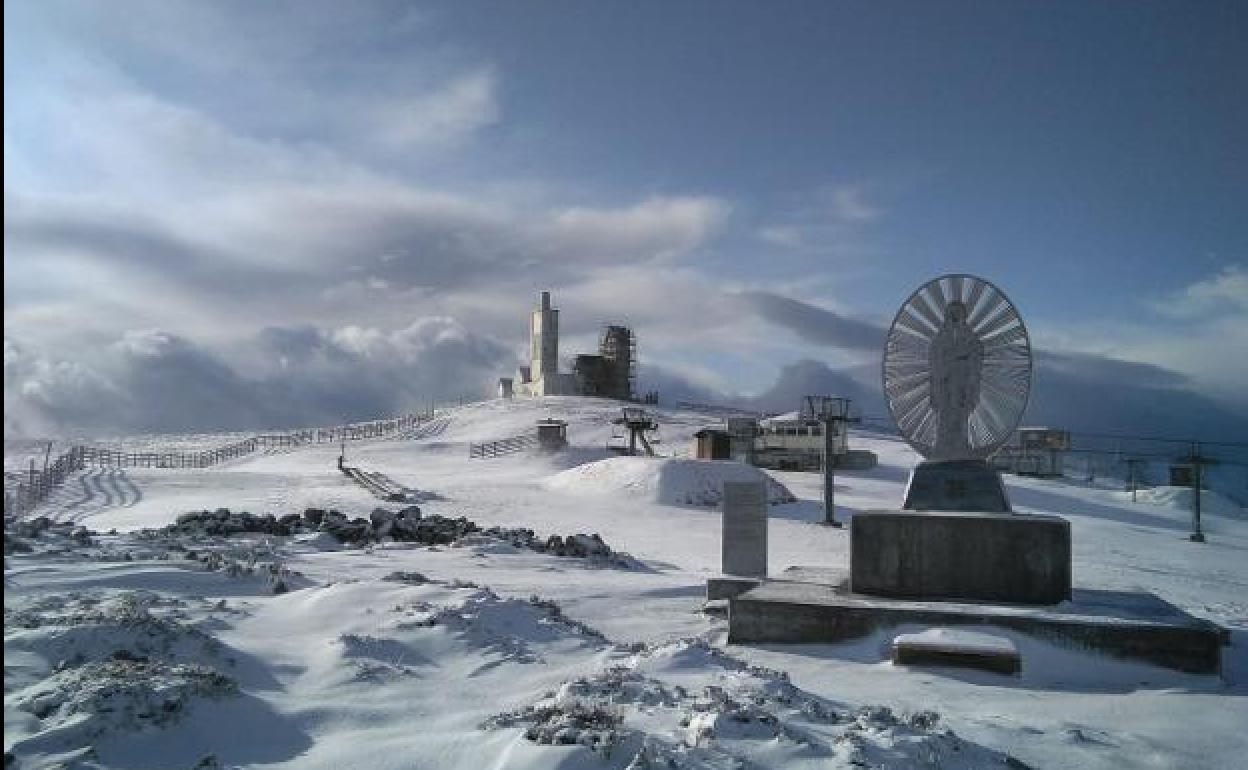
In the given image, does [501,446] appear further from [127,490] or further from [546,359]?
[546,359]

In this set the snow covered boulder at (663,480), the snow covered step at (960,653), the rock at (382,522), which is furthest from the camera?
the snow covered boulder at (663,480)

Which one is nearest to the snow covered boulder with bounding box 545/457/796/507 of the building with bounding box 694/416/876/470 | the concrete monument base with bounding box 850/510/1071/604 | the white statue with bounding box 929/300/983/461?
the building with bounding box 694/416/876/470

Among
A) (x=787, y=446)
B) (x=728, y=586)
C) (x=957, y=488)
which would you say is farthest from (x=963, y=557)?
(x=787, y=446)

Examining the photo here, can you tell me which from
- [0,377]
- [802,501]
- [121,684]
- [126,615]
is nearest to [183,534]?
[126,615]

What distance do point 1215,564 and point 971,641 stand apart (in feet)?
61.4

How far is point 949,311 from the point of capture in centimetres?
1205

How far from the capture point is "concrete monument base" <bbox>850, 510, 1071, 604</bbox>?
10.0 meters

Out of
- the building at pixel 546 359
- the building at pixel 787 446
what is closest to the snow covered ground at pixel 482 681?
the building at pixel 787 446

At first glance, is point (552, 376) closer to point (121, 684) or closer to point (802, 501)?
point (802, 501)

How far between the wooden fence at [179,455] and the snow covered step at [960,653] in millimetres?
22265

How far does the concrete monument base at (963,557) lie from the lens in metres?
10.0

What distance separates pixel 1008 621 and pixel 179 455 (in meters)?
54.3

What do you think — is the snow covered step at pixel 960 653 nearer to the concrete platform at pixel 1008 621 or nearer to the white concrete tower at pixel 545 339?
the concrete platform at pixel 1008 621

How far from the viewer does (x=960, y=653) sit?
8.23 meters
